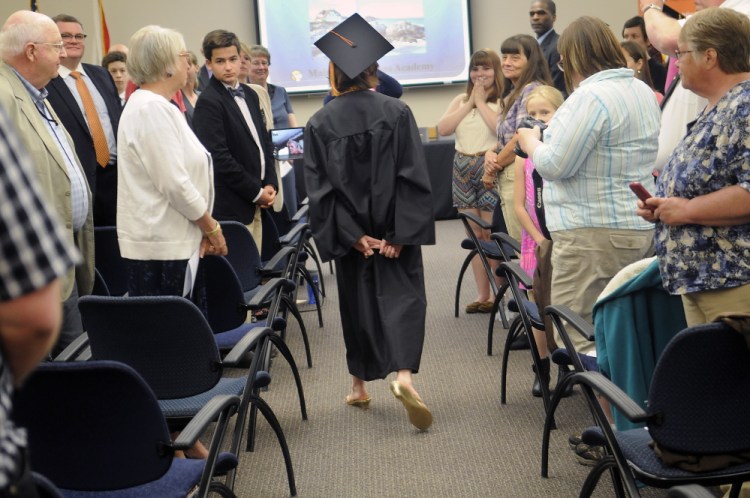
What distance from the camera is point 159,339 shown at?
2.90m

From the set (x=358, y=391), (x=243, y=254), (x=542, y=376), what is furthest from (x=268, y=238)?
(x=542, y=376)

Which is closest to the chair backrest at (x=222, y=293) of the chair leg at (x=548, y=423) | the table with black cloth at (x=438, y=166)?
the chair leg at (x=548, y=423)

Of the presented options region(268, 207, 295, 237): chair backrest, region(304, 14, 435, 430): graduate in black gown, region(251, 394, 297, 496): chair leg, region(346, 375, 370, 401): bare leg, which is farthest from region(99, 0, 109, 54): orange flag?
region(251, 394, 297, 496): chair leg

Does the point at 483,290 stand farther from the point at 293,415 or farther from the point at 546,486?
the point at 546,486

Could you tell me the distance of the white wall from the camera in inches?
387

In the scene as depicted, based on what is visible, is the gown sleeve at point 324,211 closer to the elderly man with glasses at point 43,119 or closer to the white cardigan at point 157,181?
the white cardigan at point 157,181

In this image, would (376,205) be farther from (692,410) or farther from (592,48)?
(692,410)

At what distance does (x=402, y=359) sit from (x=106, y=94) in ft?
7.45

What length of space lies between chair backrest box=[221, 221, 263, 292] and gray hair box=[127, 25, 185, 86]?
1086 millimetres

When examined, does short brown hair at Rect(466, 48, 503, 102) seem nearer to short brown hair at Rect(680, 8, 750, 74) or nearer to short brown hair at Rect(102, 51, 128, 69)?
short brown hair at Rect(102, 51, 128, 69)

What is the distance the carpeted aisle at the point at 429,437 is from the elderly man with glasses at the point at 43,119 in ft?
3.32

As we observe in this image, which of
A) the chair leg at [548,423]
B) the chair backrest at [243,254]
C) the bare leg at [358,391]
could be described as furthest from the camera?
the chair backrest at [243,254]

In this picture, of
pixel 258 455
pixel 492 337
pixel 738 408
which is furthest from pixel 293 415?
pixel 738 408

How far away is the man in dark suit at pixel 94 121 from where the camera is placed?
15.2 ft
